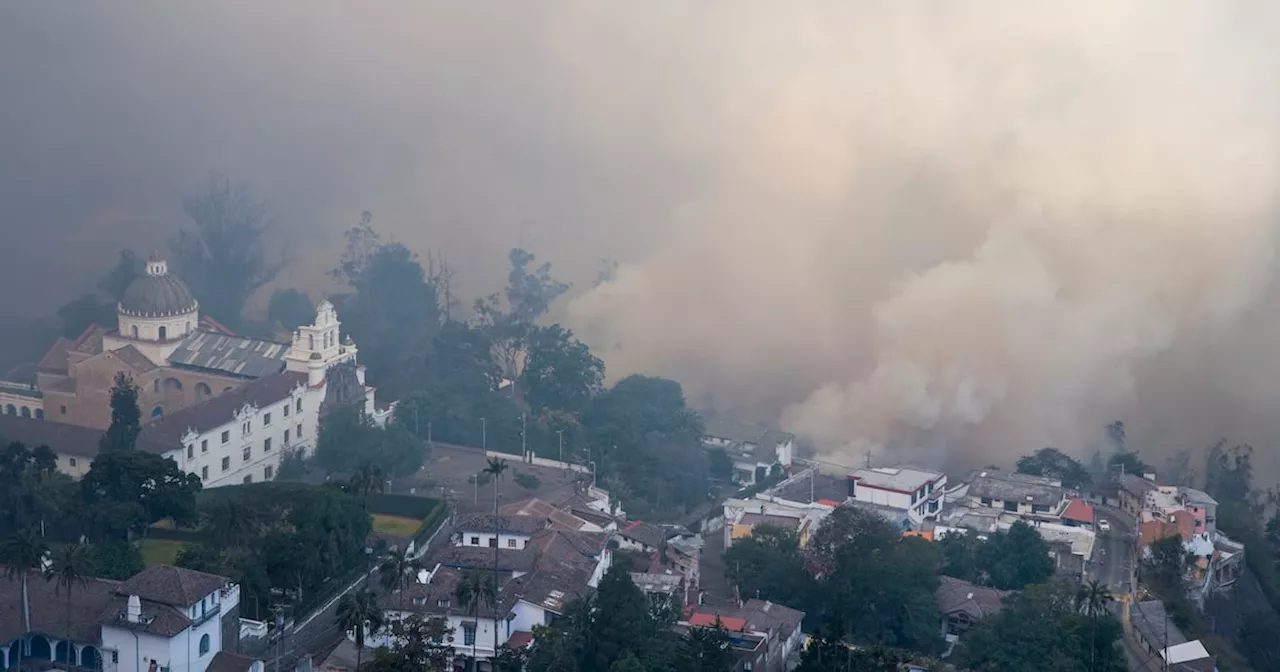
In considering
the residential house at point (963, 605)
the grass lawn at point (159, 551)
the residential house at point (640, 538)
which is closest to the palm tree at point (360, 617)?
the grass lawn at point (159, 551)

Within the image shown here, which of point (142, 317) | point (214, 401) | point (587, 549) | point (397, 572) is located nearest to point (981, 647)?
point (587, 549)

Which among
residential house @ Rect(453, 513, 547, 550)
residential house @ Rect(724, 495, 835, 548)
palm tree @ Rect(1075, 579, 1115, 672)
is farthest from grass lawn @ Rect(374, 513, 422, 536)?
palm tree @ Rect(1075, 579, 1115, 672)

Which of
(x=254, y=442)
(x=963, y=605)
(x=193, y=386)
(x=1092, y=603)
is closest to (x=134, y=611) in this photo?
(x=254, y=442)

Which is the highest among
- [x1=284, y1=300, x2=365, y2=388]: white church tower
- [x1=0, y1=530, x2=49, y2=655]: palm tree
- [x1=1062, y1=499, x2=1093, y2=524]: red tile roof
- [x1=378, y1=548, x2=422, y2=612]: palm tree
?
[x1=284, y1=300, x2=365, y2=388]: white church tower

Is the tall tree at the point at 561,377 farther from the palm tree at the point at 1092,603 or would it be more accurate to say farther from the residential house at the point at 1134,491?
the palm tree at the point at 1092,603

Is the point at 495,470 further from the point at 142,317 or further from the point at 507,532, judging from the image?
the point at 142,317

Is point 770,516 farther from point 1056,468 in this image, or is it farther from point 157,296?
point 157,296

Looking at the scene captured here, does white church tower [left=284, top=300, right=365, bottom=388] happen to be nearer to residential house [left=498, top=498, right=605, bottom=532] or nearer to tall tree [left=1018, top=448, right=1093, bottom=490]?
residential house [left=498, top=498, right=605, bottom=532]
